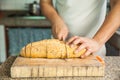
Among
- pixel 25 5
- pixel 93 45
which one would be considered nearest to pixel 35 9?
pixel 25 5

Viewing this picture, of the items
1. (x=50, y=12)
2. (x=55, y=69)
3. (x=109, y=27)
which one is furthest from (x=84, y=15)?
(x=55, y=69)

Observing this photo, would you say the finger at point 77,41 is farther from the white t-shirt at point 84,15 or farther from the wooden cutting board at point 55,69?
the white t-shirt at point 84,15

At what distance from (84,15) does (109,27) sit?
0.29 metres

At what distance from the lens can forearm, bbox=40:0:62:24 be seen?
3.41ft

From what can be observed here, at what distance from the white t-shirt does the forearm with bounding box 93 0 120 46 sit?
0.68 ft

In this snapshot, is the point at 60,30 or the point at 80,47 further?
the point at 60,30

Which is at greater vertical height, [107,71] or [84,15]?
[84,15]

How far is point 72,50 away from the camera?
78 centimetres

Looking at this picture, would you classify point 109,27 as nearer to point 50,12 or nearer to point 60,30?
point 60,30

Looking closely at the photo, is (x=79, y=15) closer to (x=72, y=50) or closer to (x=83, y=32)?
(x=83, y=32)

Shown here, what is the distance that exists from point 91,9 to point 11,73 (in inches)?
24.2

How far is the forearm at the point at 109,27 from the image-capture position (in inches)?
34.9

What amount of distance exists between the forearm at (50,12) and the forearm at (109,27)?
0.21 m

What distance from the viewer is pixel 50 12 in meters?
1.12
